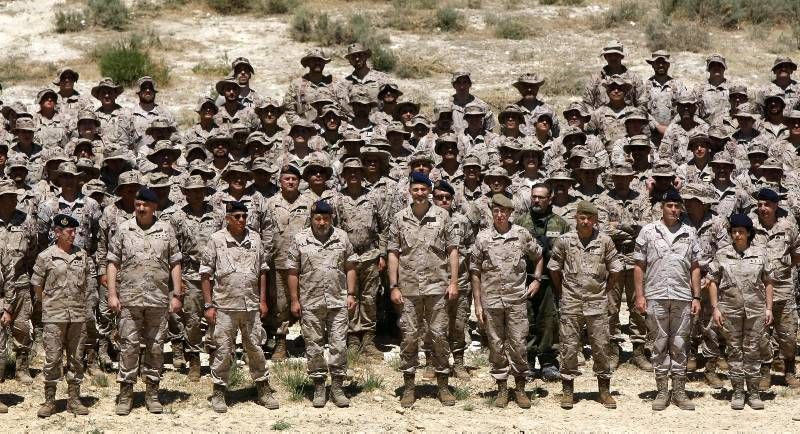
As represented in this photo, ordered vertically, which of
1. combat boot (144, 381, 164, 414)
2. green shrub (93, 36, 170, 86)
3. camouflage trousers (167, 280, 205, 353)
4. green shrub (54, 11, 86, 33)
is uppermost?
green shrub (54, 11, 86, 33)

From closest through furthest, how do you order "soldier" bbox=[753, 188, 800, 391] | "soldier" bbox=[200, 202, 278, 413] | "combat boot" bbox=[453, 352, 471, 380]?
1. "soldier" bbox=[200, 202, 278, 413]
2. "soldier" bbox=[753, 188, 800, 391]
3. "combat boot" bbox=[453, 352, 471, 380]

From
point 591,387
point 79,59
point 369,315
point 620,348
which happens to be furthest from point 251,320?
point 79,59

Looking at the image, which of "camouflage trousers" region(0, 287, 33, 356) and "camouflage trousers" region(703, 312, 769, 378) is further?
"camouflage trousers" region(0, 287, 33, 356)

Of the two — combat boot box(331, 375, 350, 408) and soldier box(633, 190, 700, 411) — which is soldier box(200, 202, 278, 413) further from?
soldier box(633, 190, 700, 411)

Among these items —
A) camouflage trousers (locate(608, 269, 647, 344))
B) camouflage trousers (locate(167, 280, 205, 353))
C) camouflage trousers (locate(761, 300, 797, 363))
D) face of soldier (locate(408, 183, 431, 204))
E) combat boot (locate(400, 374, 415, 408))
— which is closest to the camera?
combat boot (locate(400, 374, 415, 408))

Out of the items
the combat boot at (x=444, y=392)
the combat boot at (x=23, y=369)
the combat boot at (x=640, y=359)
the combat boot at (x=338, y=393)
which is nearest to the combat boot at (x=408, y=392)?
the combat boot at (x=444, y=392)

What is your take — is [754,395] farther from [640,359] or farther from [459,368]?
[459,368]

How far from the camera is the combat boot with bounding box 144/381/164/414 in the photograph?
11.2 meters

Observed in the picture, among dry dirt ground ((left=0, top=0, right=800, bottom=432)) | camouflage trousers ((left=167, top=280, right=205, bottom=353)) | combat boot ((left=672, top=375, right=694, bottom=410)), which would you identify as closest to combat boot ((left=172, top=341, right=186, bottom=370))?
dry dirt ground ((left=0, top=0, right=800, bottom=432))

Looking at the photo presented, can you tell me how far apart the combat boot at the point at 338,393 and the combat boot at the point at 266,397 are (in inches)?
5.0

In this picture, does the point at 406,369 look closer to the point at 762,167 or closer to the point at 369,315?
the point at 369,315

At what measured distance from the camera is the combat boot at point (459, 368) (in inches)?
498

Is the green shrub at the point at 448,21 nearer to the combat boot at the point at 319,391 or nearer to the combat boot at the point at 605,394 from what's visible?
the combat boot at the point at 605,394

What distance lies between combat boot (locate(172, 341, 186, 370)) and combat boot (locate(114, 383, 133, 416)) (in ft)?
5.10
